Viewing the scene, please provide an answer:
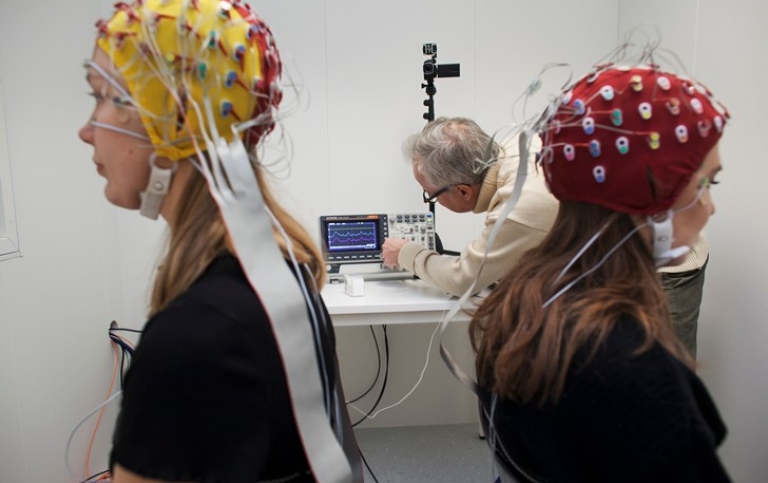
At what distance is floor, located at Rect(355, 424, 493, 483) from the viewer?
2166 mm

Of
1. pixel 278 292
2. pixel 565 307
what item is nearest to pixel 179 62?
pixel 278 292

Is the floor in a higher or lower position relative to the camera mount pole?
lower

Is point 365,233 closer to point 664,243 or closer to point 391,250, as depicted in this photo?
point 391,250

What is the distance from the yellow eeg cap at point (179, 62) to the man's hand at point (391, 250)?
131cm

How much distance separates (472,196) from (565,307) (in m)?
1.11

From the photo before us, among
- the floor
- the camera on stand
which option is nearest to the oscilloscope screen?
the camera on stand

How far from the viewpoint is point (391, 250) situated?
194 cm

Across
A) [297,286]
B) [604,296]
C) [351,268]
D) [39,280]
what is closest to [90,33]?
[39,280]

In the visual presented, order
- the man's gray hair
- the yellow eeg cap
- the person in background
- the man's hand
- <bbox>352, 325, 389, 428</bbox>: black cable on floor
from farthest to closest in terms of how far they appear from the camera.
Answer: <bbox>352, 325, 389, 428</bbox>: black cable on floor < the man's hand < the man's gray hair < the yellow eeg cap < the person in background

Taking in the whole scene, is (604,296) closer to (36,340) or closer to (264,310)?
(264,310)

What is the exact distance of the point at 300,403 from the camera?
0.61 meters

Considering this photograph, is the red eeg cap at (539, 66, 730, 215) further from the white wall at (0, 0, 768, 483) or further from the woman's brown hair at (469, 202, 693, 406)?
the white wall at (0, 0, 768, 483)

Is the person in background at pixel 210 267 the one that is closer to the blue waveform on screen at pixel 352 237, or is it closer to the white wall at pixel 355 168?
the white wall at pixel 355 168

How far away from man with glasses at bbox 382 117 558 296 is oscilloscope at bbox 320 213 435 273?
0.12m
